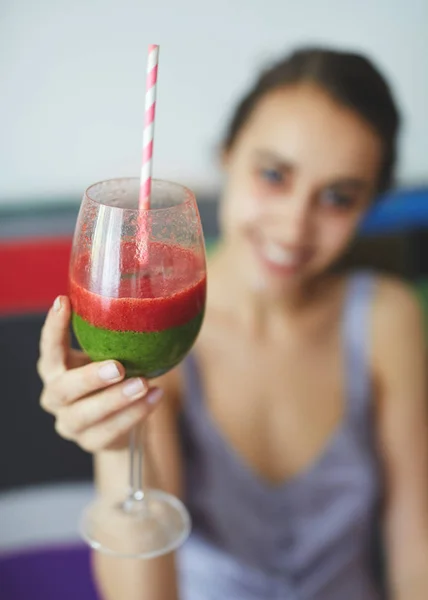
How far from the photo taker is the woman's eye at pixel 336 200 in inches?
55.6

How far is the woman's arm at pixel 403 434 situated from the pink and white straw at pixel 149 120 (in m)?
0.97

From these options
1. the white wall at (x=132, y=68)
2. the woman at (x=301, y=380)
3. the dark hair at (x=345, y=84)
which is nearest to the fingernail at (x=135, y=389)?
the woman at (x=301, y=380)

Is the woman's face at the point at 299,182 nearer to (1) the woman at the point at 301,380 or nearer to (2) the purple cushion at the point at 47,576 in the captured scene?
(1) the woman at the point at 301,380

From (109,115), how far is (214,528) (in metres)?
1.14

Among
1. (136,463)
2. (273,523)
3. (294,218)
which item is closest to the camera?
(136,463)

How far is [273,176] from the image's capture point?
141 centimetres

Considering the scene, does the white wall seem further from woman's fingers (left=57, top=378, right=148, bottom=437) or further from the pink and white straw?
woman's fingers (left=57, top=378, right=148, bottom=437)

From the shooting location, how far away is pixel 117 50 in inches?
73.7

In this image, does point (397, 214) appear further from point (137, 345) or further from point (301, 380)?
point (137, 345)

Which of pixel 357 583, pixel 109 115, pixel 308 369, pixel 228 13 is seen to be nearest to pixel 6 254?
pixel 109 115

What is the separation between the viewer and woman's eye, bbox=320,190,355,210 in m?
1.41

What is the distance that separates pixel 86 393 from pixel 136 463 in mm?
241

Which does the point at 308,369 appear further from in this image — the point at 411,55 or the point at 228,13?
the point at 411,55

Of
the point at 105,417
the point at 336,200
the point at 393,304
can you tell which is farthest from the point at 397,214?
the point at 105,417
